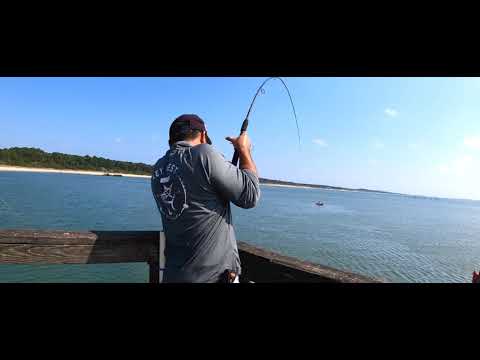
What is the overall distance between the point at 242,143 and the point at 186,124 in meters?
0.35

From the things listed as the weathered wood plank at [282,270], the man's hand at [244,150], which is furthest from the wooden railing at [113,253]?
the man's hand at [244,150]

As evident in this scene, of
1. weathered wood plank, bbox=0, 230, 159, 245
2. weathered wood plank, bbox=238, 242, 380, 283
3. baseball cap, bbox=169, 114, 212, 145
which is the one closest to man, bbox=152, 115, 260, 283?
baseball cap, bbox=169, 114, 212, 145

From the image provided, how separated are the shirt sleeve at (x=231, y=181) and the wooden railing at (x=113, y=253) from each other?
45 cm

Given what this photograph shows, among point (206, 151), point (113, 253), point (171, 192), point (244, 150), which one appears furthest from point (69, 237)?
point (244, 150)

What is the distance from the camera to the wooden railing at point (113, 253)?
5.56 feet

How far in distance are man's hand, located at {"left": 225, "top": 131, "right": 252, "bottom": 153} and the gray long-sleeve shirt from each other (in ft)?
0.77

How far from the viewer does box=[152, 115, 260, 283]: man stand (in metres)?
1.49

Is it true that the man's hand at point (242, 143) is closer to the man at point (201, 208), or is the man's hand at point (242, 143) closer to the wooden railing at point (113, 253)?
the man at point (201, 208)

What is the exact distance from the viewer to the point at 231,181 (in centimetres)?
150
